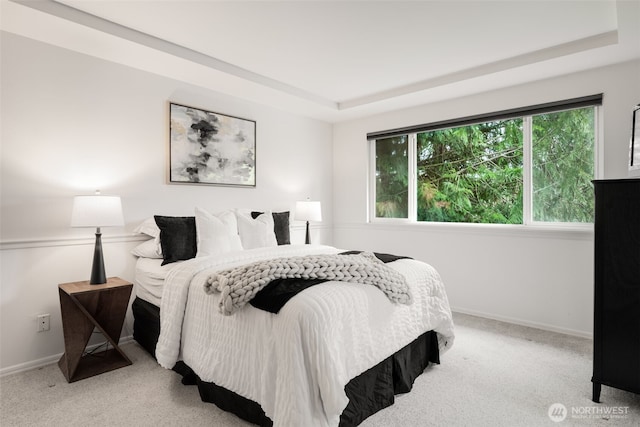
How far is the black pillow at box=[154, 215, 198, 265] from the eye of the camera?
9.06ft

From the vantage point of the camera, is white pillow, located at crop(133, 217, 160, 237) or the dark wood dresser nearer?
the dark wood dresser

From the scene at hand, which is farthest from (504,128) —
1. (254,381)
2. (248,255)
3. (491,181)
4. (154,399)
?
(154,399)

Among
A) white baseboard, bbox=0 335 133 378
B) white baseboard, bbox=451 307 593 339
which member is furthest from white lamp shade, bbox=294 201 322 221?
white baseboard, bbox=0 335 133 378

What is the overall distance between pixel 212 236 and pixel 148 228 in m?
0.59

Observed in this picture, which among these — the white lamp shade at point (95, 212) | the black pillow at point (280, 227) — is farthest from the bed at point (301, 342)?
the black pillow at point (280, 227)

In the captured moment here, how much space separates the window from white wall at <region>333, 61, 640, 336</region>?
0.50 feet

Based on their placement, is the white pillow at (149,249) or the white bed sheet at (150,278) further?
the white pillow at (149,249)

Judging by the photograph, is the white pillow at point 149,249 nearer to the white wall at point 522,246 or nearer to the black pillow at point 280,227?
the black pillow at point 280,227

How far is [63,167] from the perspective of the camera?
2.71 meters

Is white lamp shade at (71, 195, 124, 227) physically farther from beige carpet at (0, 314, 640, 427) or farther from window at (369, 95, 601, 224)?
window at (369, 95, 601, 224)

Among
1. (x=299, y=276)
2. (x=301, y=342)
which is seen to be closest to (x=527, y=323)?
(x=299, y=276)

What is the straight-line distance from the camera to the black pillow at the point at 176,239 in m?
2.76

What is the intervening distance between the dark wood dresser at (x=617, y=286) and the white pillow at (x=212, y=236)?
258cm

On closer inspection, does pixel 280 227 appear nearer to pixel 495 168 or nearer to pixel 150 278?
pixel 150 278
